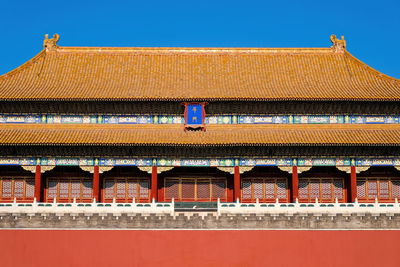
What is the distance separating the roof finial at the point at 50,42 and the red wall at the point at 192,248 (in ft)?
47.5

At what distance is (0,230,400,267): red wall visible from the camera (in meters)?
24.3

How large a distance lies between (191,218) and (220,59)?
13.4 m

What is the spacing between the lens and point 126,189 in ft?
101

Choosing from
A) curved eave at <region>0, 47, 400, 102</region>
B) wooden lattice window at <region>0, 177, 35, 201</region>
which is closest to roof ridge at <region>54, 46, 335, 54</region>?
curved eave at <region>0, 47, 400, 102</region>

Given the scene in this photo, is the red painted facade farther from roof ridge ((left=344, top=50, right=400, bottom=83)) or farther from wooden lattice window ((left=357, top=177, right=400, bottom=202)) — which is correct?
roof ridge ((left=344, top=50, right=400, bottom=83))

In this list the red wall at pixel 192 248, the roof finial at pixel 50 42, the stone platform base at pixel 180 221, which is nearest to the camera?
the red wall at pixel 192 248

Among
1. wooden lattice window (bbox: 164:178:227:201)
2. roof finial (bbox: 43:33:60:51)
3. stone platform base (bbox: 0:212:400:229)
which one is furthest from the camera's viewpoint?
roof finial (bbox: 43:33:60:51)

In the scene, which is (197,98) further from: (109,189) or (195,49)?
(109,189)

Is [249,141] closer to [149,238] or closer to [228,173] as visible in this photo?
[228,173]

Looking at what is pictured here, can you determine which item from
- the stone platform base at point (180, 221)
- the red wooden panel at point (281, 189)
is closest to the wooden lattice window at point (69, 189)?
the stone platform base at point (180, 221)

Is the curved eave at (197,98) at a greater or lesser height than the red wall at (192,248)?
greater

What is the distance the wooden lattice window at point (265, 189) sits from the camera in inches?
1212

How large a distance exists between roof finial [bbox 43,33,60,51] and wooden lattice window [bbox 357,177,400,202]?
21298 mm

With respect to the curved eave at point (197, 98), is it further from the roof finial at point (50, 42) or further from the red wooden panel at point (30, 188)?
the red wooden panel at point (30, 188)
